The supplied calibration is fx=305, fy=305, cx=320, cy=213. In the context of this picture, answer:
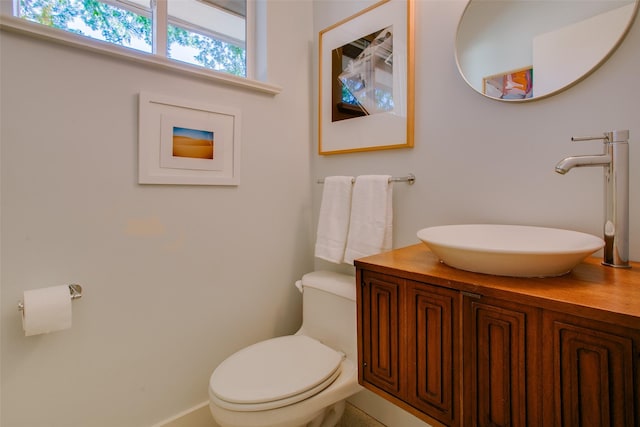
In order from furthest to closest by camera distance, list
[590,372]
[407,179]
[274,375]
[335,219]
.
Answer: [335,219]
[407,179]
[274,375]
[590,372]

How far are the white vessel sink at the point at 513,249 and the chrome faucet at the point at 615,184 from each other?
6 cm

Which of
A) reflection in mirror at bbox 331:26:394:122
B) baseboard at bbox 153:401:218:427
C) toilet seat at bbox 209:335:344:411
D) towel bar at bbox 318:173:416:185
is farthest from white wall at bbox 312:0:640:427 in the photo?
baseboard at bbox 153:401:218:427

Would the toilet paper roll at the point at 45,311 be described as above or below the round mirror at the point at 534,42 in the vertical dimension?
below

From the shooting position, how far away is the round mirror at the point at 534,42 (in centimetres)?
87

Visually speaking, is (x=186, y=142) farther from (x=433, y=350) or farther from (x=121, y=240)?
(x=433, y=350)

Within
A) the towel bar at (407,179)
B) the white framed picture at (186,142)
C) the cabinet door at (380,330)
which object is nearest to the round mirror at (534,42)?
the towel bar at (407,179)

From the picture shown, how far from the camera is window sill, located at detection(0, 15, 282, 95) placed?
0.97m

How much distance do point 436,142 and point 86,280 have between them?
1.44m

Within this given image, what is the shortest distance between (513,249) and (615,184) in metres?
Answer: 0.38

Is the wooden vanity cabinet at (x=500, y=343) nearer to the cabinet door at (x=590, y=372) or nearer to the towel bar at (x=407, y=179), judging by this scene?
the cabinet door at (x=590, y=372)

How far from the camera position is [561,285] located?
67 centimetres

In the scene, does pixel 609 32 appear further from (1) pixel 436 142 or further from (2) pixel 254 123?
(2) pixel 254 123

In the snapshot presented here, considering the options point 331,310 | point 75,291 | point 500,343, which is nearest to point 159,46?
point 75,291

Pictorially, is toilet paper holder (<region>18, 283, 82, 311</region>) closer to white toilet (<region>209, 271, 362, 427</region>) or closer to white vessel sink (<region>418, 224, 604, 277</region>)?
white toilet (<region>209, 271, 362, 427</region>)
